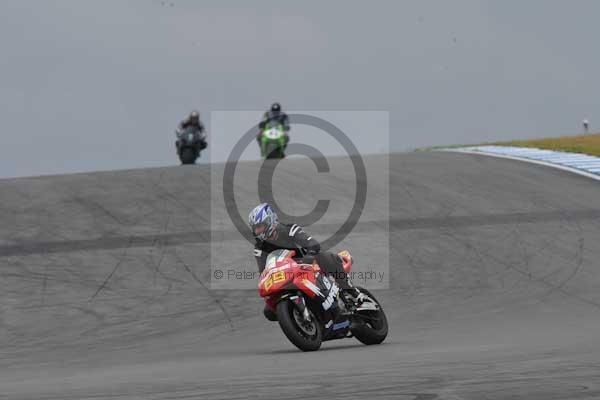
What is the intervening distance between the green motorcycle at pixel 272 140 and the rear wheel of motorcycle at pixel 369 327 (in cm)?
1861

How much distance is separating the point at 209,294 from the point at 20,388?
6419mm

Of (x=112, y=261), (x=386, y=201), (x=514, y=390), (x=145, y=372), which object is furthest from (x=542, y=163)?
(x=514, y=390)

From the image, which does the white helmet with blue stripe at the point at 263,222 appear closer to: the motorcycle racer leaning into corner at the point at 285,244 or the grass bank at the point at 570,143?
the motorcycle racer leaning into corner at the point at 285,244

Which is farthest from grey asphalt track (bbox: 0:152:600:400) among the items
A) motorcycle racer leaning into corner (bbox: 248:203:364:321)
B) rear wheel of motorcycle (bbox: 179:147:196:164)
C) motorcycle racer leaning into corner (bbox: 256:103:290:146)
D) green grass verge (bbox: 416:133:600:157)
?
rear wheel of motorcycle (bbox: 179:147:196:164)

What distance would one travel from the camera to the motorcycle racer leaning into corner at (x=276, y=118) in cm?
2838

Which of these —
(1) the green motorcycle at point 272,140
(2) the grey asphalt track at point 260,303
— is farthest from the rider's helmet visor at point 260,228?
(1) the green motorcycle at point 272,140

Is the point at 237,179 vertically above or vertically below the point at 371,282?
above

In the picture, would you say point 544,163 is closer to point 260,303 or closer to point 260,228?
point 260,303

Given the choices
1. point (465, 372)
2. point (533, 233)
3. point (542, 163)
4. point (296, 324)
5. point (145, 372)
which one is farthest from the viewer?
point (542, 163)

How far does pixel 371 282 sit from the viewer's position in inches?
548

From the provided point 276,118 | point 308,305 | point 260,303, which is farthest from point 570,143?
point 308,305

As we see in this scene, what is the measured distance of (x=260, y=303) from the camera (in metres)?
12.7

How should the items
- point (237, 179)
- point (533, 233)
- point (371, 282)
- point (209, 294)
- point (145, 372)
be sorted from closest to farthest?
point (145, 372) → point (209, 294) → point (371, 282) → point (533, 233) → point (237, 179)

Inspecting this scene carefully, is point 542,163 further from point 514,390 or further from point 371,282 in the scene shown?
point 514,390
